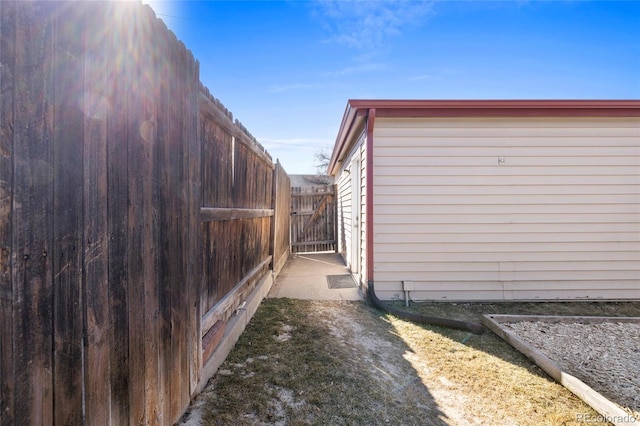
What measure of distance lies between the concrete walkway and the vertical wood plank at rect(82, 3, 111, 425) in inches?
121

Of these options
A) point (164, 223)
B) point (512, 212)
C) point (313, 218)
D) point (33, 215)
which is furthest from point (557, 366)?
point (313, 218)

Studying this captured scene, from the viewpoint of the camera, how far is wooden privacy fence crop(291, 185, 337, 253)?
7.85 metres

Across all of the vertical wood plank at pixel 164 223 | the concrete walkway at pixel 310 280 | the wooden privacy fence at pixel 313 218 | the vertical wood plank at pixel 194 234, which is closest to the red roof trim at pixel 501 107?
the vertical wood plank at pixel 194 234

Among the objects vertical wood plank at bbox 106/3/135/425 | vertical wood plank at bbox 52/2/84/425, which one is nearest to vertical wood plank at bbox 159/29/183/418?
vertical wood plank at bbox 106/3/135/425

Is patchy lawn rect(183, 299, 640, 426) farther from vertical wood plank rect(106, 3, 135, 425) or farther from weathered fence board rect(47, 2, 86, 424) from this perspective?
weathered fence board rect(47, 2, 86, 424)

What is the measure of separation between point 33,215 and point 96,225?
214 millimetres

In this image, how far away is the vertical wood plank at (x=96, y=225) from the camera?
0.91 metres

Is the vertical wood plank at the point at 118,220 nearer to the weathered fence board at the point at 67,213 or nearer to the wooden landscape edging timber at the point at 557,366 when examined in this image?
the weathered fence board at the point at 67,213

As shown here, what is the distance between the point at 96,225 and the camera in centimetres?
94

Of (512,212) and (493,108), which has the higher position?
(493,108)

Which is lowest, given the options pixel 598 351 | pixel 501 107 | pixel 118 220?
pixel 598 351

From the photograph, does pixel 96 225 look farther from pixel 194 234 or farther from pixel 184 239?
pixel 194 234

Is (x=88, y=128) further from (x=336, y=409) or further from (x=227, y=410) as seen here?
(x=336, y=409)

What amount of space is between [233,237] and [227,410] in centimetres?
145
